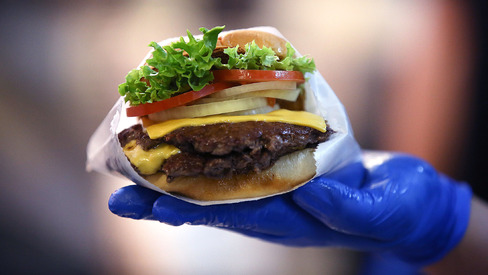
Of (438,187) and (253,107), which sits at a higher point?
(253,107)

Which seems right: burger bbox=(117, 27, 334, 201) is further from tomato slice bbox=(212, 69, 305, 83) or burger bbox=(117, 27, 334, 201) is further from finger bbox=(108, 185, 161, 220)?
finger bbox=(108, 185, 161, 220)

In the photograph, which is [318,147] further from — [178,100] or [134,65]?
[134,65]

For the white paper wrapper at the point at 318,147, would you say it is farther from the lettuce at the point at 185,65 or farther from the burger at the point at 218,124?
the lettuce at the point at 185,65

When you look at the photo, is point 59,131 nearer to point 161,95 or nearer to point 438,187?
point 161,95

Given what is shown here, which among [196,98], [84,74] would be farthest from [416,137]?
[84,74]

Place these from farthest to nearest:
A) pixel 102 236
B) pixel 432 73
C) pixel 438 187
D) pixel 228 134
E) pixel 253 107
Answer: pixel 432 73, pixel 102 236, pixel 438 187, pixel 253 107, pixel 228 134

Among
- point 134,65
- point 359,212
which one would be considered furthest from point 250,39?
point 134,65
